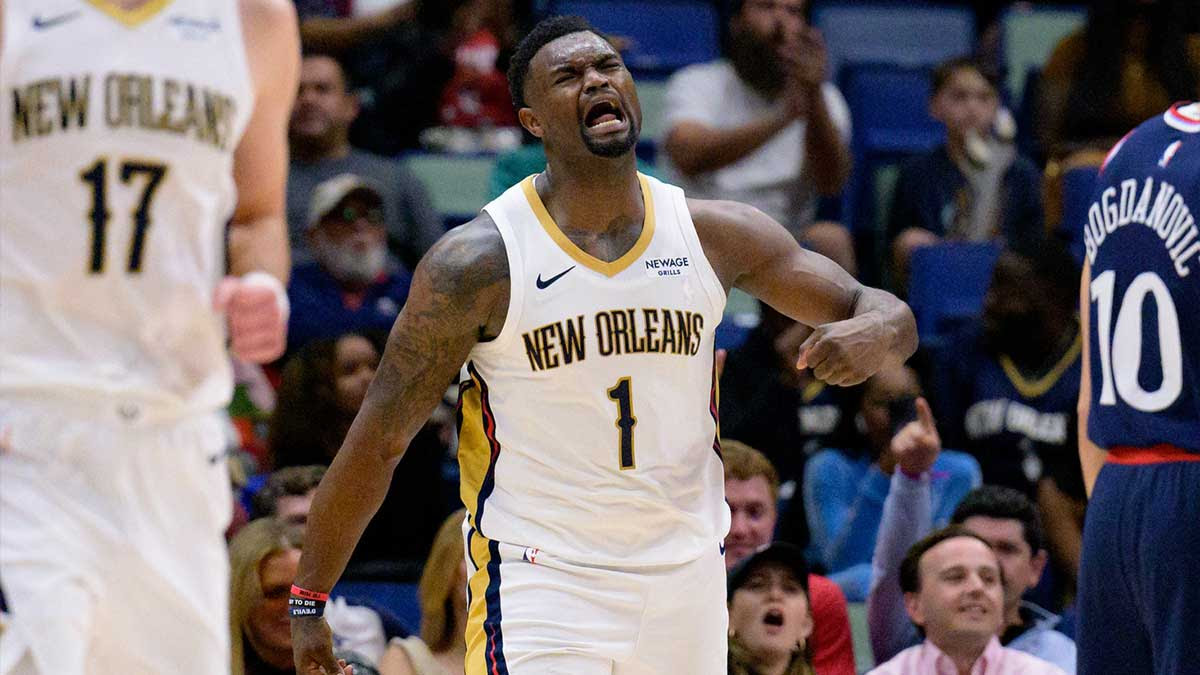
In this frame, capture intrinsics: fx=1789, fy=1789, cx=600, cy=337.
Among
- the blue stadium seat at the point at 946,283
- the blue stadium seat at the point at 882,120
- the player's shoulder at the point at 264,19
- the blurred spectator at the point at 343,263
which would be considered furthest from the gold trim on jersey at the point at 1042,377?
the player's shoulder at the point at 264,19

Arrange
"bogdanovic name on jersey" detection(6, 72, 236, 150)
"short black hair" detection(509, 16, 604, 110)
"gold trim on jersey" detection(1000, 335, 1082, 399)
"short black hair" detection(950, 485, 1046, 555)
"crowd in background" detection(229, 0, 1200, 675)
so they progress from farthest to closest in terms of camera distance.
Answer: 1. "gold trim on jersey" detection(1000, 335, 1082, 399)
2. "short black hair" detection(950, 485, 1046, 555)
3. "crowd in background" detection(229, 0, 1200, 675)
4. "short black hair" detection(509, 16, 604, 110)
5. "bogdanovic name on jersey" detection(6, 72, 236, 150)

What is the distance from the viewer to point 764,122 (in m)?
8.96

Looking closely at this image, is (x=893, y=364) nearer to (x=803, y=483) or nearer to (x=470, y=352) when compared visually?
(x=470, y=352)

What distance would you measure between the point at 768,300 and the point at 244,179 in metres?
1.30

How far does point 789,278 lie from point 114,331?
160cm

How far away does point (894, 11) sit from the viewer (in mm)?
10742

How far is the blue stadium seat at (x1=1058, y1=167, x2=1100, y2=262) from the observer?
912cm

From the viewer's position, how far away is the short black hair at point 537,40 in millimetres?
4328

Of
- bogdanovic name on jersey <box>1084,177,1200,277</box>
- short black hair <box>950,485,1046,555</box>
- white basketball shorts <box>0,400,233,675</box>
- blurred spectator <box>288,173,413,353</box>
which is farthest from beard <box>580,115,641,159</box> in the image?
blurred spectator <box>288,173,413,353</box>

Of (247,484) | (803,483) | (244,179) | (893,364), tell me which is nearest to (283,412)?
(247,484)

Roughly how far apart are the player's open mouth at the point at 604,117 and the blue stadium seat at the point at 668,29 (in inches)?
251

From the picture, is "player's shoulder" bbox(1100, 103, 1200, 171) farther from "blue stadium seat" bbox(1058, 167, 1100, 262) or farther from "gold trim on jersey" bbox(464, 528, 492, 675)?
"blue stadium seat" bbox(1058, 167, 1100, 262)

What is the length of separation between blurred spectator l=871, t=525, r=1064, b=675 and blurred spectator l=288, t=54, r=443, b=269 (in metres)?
3.39

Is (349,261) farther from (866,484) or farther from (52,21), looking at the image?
(52,21)
